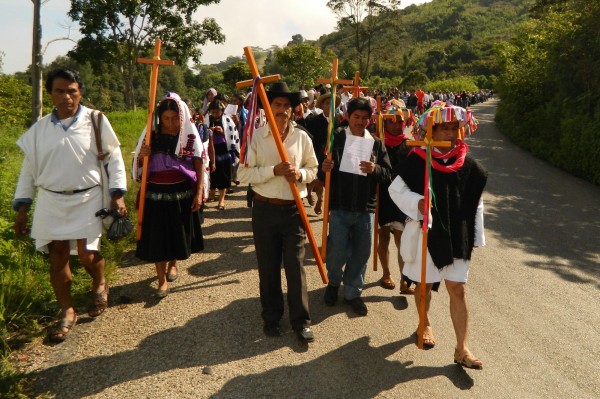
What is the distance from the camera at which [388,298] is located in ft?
15.3

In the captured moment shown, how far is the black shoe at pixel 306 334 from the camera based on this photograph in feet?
12.1

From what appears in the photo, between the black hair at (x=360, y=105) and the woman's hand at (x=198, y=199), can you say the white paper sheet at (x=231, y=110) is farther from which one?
the black hair at (x=360, y=105)

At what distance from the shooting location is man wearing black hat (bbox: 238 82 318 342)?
144 inches

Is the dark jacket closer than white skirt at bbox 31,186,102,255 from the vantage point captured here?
No

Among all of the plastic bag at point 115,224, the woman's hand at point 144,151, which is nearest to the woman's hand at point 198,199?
the woman's hand at point 144,151

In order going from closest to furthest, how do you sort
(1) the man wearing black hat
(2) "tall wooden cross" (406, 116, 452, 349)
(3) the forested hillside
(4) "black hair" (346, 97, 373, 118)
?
(2) "tall wooden cross" (406, 116, 452, 349) → (1) the man wearing black hat → (4) "black hair" (346, 97, 373, 118) → (3) the forested hillside

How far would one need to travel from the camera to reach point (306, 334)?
145 inches

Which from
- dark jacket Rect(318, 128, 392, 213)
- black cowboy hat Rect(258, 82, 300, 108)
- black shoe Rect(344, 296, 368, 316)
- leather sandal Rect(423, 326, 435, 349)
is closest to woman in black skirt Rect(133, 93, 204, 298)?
black cowboy hat Rect(258, 82, 300, 108)

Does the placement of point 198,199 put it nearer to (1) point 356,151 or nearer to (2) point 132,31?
(1) point 356,151

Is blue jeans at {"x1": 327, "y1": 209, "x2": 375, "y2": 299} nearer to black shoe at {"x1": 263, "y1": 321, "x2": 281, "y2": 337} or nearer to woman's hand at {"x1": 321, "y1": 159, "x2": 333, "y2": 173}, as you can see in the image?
woman's hand at {"x1": 321, "y1": 159, "x2": 333, "y2": 173}

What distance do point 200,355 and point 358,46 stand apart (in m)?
39.2

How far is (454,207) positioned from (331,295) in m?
1.60

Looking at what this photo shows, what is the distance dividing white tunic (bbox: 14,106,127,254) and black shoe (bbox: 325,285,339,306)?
218 cm

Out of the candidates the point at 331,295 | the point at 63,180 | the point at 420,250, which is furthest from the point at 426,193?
the point at 63,180
